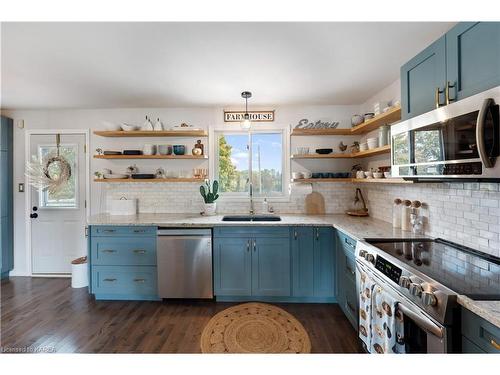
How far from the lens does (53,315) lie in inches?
97.7

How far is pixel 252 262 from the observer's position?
106 inches

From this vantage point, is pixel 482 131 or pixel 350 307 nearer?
pixel 482 131

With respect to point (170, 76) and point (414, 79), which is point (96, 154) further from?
point (414, 79)

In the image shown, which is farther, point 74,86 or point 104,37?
point 74,86

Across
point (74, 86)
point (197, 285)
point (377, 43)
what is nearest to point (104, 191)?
point (74, 86)

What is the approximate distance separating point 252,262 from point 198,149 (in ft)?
5.50

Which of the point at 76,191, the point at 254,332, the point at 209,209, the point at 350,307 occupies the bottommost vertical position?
the point at 254,332

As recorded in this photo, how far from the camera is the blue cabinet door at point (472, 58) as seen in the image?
3.76 feet

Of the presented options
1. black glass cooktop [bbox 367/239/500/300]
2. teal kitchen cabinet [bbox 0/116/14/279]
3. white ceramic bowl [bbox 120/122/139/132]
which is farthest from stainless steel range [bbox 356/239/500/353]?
teal kitchen cabinet [bbox 0/116/14/279]

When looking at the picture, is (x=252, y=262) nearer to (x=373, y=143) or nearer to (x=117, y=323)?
(x=117, y=323)

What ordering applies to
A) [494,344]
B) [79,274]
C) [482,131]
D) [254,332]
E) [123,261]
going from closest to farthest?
[494,344]
[482,131]
[254,332]
[123,261]
[79,274]

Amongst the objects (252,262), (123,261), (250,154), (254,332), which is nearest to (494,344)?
(254,332)

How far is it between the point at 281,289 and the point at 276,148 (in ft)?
6.27

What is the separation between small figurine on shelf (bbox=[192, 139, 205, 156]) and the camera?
3.27 metres
